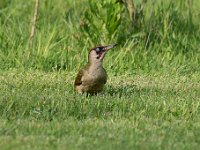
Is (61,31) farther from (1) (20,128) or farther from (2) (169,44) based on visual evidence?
(1) (20,128)

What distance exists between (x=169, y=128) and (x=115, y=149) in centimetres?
102

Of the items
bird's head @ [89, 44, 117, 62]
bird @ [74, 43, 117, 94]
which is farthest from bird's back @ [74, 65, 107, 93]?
bird's head @ [89, 44, 117, 62]

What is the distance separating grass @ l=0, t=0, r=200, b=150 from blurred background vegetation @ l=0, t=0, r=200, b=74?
17 millimetres

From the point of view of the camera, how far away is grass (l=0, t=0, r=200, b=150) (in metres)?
6.75

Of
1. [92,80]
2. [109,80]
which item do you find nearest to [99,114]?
[92,80]

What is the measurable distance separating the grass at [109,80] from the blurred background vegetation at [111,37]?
17 mm

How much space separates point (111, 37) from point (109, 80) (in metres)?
1.39

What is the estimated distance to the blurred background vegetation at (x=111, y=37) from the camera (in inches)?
421

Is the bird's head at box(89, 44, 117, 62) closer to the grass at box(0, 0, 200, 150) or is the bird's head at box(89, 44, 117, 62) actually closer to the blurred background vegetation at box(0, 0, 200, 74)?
the grass at box(0, 0, 200, 150)

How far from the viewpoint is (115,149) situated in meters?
6.24

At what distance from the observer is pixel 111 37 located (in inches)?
439

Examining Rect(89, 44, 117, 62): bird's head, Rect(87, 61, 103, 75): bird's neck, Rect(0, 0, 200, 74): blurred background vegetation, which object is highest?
Rect(89, 44, 117, 62): bird's head

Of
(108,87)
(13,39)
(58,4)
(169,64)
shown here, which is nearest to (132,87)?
(108,87)

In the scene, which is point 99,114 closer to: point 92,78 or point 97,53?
point 92,78
